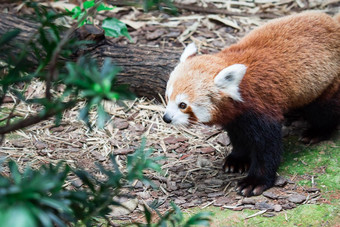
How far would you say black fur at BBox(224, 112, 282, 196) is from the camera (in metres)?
3.46

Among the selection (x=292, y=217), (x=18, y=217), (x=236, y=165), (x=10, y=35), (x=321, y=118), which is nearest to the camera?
(x=18, y=217)

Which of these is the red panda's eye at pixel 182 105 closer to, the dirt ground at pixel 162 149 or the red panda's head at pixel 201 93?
the red panda's head at pixel 201 93

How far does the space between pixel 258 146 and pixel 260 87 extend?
0.45 metres

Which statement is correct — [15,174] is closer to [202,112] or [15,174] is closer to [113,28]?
[202,112]

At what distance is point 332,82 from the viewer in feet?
12.6

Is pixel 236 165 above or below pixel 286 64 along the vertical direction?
below

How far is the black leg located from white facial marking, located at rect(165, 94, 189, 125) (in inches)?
50.3

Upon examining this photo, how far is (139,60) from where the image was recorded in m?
4.64

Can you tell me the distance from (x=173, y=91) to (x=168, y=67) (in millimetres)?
1200

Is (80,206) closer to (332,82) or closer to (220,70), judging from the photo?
(220,70)

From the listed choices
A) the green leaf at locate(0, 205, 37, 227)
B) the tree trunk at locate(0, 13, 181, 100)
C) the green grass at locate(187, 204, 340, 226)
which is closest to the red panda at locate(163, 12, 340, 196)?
the green grass at locate(187, 204, 340, 226)

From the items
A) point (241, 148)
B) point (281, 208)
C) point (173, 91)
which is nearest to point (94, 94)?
point (173, 91)

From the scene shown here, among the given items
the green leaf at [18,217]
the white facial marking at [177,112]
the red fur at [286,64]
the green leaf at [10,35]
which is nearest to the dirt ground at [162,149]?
the white facial marking at [177,112]

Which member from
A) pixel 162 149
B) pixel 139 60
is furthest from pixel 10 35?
pixel 139 60
